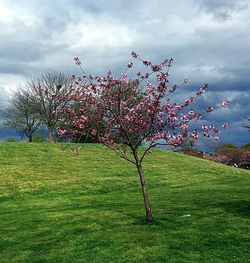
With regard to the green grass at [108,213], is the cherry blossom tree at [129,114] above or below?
above

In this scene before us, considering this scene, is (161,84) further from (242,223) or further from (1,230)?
(1,230)

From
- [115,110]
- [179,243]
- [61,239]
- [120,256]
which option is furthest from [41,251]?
[115,110]

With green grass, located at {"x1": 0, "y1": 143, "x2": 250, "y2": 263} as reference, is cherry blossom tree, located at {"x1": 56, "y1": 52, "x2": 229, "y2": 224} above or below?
above

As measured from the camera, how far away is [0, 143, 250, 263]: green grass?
1548 centimetres

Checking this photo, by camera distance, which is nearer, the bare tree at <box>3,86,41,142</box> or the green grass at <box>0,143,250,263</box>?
the green grass at <box>0,143,250,263</box>

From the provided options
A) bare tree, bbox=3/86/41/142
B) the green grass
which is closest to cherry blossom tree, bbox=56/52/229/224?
the green grass

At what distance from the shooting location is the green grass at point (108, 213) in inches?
609

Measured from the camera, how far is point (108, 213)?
79.2ft

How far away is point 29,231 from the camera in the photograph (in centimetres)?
2050

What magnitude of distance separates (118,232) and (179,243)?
11.2 ft

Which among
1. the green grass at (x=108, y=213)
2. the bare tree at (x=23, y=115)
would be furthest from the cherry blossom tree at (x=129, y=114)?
the bare tree at (x=23, y=115)

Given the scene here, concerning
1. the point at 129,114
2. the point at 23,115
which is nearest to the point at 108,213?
the point at 129,114

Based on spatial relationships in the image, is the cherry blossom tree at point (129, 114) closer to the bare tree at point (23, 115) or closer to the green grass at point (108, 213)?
the green grass at point (108, 213)

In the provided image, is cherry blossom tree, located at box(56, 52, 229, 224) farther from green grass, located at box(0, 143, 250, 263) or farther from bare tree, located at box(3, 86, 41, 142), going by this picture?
bare tree, located at box(3, 86, 41, 142)
